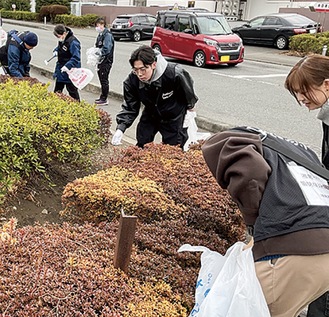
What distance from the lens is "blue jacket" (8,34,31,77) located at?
642cm

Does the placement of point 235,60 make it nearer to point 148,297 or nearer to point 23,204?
point 23,204

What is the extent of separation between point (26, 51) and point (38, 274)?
525 cm

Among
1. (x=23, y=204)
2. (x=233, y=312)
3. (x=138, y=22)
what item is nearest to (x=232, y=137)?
(x=233, y=312)

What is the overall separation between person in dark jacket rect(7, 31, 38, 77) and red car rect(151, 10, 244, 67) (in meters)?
8.11

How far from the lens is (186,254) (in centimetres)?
256

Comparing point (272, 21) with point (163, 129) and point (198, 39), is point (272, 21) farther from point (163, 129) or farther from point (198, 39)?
point (163, 129)

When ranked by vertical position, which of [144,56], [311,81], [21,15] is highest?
[311,81]

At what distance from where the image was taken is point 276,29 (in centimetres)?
1955

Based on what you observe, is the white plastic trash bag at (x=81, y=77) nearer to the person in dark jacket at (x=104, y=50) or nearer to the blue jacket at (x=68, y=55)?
the blue jacket at (x=68, y=55)

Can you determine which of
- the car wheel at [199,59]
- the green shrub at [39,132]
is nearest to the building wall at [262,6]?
the car wheel at [199,59]

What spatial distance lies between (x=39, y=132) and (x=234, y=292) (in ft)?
Answer: 8.20

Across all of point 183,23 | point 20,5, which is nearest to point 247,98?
point 183,23

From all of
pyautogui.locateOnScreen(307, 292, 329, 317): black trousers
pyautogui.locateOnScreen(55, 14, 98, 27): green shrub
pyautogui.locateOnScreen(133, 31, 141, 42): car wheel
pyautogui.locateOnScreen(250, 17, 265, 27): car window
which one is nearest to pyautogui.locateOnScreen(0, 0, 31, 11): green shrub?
pyautogui.locateOnScreen(55, 14, 98, 27): green shrub

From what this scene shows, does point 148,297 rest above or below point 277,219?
below
